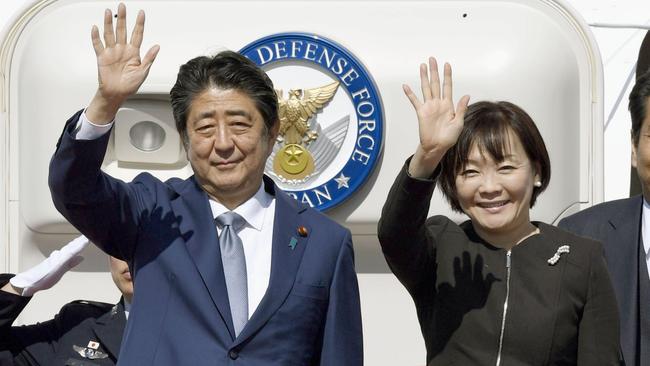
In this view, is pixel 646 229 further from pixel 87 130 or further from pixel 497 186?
pixel 87 130

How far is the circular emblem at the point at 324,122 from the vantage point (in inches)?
154

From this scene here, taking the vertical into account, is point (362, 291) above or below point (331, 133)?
below

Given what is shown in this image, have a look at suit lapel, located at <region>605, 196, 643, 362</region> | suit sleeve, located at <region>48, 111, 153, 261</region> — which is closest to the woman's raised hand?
suit sleeve, located at <region>48, 111, 153, 261</region>

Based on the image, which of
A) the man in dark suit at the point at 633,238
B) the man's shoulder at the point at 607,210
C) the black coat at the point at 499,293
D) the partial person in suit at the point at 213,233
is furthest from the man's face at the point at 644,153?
the partial person in suit at the point at 213,233

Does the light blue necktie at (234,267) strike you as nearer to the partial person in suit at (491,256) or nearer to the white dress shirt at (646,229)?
the partial person in suit at (491,256)

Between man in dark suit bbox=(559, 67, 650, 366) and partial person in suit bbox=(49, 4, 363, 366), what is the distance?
0.79 metres

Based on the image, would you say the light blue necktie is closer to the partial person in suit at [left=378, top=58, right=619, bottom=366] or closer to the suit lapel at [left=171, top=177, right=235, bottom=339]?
the suit lapel at [left=171, top=177, right=235, bottom=339]

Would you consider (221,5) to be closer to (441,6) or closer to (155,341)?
(441,6)

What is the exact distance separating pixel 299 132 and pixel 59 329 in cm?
95

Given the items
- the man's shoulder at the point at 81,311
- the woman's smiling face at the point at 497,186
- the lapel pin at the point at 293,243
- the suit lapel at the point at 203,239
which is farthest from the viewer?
the man's shoulder at the point at 81,311

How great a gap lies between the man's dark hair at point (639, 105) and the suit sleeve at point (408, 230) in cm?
70

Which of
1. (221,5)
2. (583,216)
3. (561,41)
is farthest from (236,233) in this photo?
(561,41)

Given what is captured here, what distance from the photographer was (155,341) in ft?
8.68

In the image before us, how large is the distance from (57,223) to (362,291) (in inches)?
38.1
